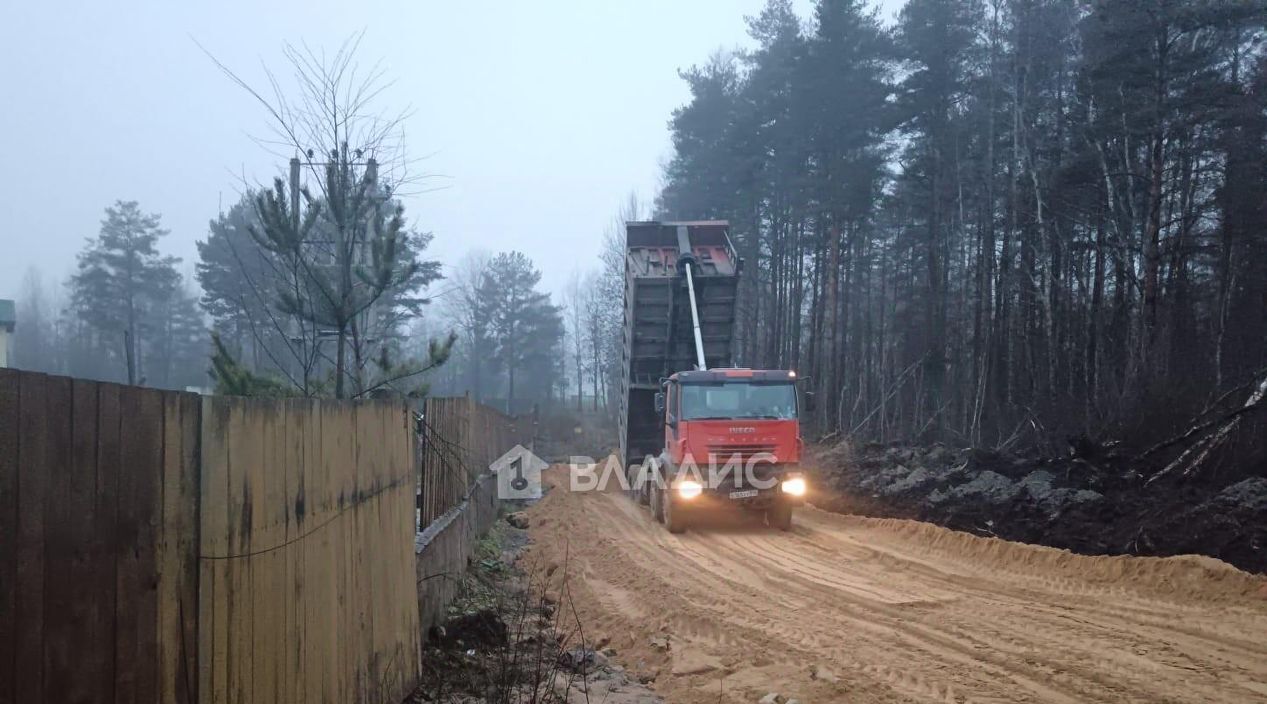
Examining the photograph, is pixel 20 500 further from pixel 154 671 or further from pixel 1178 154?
pixel 1178 154

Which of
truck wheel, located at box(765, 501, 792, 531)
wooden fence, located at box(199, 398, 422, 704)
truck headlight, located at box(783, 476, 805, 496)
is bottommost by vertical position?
truck wheel, located at box(765, 501, 792, 531)

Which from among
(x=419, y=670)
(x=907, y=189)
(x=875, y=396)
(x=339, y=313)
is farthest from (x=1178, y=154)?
(x=419, y=670)

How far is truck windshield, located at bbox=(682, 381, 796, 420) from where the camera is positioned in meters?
14.9

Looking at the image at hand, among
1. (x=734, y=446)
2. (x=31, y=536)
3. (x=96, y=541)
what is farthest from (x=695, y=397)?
(x=31, y=536)

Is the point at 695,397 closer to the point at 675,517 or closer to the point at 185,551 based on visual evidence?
the point at 675,517

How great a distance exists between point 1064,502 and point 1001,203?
59.6 ft

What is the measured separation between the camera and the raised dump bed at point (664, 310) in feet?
59.6

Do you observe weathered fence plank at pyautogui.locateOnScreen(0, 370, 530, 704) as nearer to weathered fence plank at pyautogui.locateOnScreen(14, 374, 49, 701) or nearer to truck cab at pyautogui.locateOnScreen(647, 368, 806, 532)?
weathered fence plank at pyautogui.locateOnScreen(14, 374, 49, 701)

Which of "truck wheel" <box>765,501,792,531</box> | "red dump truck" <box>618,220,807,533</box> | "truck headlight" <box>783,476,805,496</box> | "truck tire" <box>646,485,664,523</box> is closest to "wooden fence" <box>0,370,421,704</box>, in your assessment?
"red dump truck" <box>618,220,807,533</box>

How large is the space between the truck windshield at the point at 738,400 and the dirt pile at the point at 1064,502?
2.82 meters

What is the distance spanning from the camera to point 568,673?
701 cm

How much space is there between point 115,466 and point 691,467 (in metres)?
12.1

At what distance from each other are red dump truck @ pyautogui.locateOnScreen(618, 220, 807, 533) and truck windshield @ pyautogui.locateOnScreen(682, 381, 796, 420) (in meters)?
0.02

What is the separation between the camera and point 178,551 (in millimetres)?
3176
